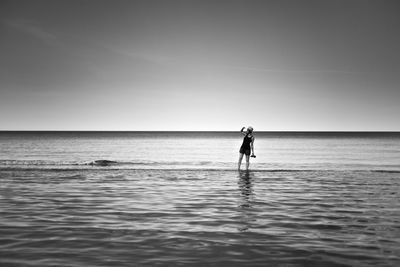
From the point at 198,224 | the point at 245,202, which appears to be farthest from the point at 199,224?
the point at 245,202

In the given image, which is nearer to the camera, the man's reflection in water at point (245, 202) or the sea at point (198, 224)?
the sea at point (198, 224)

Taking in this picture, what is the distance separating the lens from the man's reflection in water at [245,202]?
9984 millimetres

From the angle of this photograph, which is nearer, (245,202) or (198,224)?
(198,224)

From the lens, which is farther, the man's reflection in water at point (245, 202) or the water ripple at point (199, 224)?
the man's reflection in water at point (245, 202)

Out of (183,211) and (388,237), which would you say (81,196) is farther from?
(388,237)

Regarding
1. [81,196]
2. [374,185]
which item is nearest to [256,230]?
[81,196]

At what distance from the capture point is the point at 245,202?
13.3 meters

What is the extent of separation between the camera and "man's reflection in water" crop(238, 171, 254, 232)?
9984 mm

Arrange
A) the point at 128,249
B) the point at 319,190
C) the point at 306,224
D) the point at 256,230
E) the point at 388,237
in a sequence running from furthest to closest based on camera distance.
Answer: the point at 319,190 < the point at 306,224 < the point at 256,230 < the point at 388,237 < the point at 128,249

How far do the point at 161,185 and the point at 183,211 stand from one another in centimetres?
656

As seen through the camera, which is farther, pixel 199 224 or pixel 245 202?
pixel 245 202

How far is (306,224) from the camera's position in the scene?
994cm

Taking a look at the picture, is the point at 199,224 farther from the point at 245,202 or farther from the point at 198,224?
the point at 245,202

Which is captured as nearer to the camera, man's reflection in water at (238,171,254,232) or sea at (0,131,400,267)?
sea at (0,131,400,267)
